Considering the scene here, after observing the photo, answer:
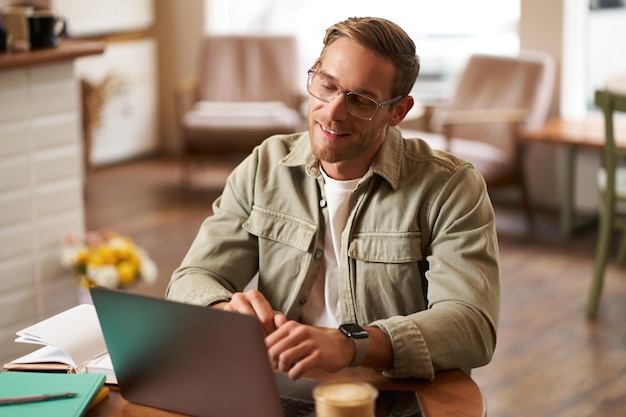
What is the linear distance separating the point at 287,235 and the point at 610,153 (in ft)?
7.74

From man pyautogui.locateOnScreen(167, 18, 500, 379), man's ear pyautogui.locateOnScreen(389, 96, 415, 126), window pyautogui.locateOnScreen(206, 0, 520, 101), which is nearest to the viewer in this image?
man pyautogui.locateOnScreen(167, 18, 500, 379)

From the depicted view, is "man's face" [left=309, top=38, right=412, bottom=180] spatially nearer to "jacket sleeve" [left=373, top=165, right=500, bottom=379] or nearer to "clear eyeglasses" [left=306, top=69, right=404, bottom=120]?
"clear eyeglasses" [left=306, top=69, right=404, bottom=120]

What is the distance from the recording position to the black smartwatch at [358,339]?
60.6 inches

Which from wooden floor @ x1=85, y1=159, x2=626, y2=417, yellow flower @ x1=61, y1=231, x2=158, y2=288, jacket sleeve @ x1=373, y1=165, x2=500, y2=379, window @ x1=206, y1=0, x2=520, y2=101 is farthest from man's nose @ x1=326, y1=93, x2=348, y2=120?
window @ x1=206, y1=0, x2=520, y2=101

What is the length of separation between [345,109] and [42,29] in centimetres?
220

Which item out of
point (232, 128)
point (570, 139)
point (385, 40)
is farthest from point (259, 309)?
point (232, 128)

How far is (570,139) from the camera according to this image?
505 centimetres

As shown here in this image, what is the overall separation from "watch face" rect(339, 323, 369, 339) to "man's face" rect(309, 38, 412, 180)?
37 cm

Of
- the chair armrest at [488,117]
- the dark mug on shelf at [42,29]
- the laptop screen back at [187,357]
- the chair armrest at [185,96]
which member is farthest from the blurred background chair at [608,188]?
the chair armrest at [185,96]

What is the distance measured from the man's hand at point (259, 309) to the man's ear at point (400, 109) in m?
0.46

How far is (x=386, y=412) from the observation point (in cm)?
149

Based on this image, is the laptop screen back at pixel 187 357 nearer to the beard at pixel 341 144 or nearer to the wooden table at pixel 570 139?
the beard at pixel 341 144

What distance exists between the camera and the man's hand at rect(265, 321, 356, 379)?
1.46 m

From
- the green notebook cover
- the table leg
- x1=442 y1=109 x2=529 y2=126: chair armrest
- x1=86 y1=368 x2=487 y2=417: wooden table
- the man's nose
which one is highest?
the man's nose
